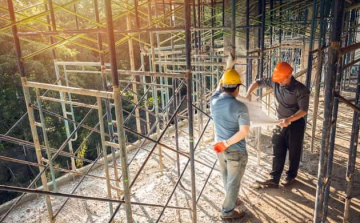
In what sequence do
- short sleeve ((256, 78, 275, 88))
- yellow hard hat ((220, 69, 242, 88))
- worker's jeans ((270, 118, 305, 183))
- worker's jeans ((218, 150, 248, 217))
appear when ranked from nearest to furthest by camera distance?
1. yellow hard hat ((220, 69, 242, 88))
2. worker's jeans ((218, 150, 248, 217))
3. worker's jeans ((270, 118, 305, 183))
4. short sleeve ((256, 78, 275, 88))

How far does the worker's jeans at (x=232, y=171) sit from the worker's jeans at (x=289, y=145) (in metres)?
1.11

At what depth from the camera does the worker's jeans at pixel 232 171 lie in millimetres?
3471

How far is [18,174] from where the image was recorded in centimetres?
1271

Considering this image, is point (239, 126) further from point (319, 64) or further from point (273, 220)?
point (319, 64)

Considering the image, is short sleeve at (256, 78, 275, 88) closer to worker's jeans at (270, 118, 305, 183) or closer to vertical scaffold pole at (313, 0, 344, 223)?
worker's jeans at (270, 118, 305, 183)

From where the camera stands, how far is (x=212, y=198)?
4430 mm

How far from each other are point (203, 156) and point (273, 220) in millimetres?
2654

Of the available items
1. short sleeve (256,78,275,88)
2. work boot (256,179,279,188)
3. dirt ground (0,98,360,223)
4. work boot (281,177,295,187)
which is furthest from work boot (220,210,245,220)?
A: short sleeve (256,78,275,88)

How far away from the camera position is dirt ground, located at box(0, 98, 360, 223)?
3.95 metres

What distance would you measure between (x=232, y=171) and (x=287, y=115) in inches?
53.5

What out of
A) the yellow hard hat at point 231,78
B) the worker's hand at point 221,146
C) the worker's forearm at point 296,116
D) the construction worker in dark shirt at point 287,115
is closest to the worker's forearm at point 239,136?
the worker's hand at point 221,146

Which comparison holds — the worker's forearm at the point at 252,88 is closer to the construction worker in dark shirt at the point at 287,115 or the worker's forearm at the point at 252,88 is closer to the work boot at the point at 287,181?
the construction worker in dark shirt at the point at 287,115

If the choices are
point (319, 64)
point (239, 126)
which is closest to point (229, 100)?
point (239, 126)

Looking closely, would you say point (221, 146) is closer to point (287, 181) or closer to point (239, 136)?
point (239, 136)
